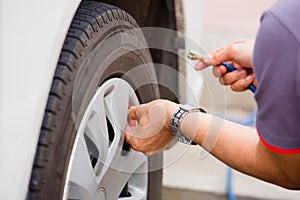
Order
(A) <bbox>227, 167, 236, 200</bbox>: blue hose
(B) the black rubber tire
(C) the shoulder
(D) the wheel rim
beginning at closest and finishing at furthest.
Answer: (C) the shoulder → (B) the black rubber tire → (D) the wheel rim → (A) <bbox>227, 167, 236, 200</bbox>: blue hose

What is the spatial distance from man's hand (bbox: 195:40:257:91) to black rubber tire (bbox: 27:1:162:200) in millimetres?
266

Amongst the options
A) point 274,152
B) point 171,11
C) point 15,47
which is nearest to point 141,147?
point 274,152

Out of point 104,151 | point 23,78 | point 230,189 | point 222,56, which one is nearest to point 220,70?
point 222,56

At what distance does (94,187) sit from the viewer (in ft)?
4.83

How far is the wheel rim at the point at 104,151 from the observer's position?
1393mm

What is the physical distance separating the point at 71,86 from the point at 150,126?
31 cm

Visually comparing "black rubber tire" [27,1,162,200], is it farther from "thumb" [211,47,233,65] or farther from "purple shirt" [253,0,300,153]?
"purple shirt" [253,0,300,153]

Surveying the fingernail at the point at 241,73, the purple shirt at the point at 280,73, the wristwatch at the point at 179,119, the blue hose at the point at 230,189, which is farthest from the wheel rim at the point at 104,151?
the blue hose at the point at 230,189

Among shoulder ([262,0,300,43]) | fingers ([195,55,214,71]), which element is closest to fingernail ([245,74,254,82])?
fingers ([195,55,214,71])

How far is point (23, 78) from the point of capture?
3.88 ft

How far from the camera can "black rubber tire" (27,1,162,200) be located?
1.26 meters

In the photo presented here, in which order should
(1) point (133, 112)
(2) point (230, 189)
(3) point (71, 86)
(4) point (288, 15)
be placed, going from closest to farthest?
(4) point (288, 15), (3) point (71, 86), (1) point (133, 112), (2) point (230, 189)

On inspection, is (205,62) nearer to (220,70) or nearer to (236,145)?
(220,70)

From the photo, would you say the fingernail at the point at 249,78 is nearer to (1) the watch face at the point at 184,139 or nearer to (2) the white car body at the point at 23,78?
(1) the watch face at the point at 184,139
